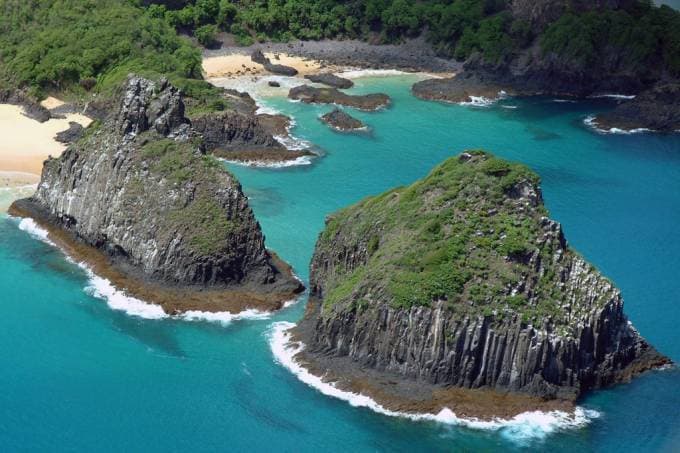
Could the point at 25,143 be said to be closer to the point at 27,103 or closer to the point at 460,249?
the point at 27,103

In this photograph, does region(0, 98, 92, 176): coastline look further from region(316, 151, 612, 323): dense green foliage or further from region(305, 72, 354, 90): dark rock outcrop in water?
region(316, 151, 612, 323): dense green foliage

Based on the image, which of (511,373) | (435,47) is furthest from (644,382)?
(435,47)

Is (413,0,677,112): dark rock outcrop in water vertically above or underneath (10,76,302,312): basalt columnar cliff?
above

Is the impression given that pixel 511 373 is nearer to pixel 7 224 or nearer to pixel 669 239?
pixel 669 239

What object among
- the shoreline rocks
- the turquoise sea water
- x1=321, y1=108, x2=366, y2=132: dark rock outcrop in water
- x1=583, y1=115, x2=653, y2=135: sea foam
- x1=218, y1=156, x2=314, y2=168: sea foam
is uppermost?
x1=583, y1=115, x2=653, y2=135: sea foam

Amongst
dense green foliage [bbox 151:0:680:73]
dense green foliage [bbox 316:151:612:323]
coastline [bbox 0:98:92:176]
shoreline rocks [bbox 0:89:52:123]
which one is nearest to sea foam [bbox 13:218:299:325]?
dense green foliage [bbox 316:151:612:323]

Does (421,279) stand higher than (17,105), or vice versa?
(17,105)

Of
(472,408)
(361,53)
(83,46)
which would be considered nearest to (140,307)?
(472,408)
